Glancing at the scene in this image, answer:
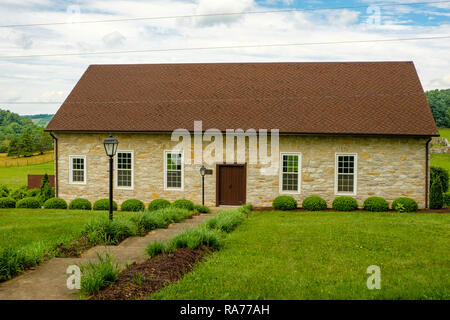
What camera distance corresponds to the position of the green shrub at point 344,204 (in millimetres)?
20875

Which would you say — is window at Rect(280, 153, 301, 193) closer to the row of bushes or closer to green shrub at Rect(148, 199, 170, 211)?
the row of bushes

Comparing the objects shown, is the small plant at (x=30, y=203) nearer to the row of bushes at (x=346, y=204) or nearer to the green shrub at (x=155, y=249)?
the row of bushes at (x=346, y=204)

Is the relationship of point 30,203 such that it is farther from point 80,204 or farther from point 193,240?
point 193,240

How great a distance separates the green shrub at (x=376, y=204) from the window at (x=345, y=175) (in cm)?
99

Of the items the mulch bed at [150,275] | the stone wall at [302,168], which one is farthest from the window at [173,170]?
the mulch bed at [150,275]

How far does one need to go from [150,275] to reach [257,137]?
1537 cm

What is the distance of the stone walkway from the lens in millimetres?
6730

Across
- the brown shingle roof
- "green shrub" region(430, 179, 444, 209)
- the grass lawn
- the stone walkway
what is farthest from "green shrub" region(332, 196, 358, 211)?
the stone walkway

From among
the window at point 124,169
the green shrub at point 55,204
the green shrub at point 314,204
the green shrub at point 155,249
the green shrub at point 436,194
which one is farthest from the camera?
the window at point 124,169

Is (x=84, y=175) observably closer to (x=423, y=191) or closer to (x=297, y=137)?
(x=297, y=137)

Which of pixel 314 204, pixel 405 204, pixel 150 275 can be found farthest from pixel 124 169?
pixel 150 275

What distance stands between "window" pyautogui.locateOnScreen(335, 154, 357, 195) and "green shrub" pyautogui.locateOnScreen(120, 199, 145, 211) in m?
9.69

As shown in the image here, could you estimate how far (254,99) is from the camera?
79.1 feet

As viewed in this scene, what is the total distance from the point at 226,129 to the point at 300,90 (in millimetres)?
5123
